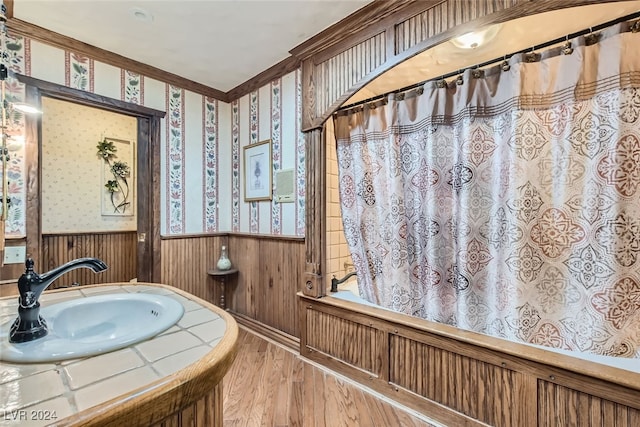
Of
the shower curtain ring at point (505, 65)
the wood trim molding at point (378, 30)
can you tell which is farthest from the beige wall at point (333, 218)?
the shower curtain ring at point (505, 65)

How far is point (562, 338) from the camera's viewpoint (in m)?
1.44

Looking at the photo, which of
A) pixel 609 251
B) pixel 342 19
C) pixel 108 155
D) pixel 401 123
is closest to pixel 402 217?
pixel 401 123

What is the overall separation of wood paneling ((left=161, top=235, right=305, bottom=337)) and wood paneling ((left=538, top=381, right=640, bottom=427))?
164 cm

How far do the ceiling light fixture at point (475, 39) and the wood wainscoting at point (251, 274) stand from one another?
1.80 m

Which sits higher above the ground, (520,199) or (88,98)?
(88,98)

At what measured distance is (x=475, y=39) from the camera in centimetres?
192

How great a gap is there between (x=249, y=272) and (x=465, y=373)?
6.63ft

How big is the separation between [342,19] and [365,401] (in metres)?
2.45

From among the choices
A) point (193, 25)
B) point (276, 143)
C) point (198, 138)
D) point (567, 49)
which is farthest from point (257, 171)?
point (567, 49)

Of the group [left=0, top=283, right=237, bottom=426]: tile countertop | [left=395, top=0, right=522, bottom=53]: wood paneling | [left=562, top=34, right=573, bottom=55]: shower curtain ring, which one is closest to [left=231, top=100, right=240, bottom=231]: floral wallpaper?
[left=395, top=0, right=522, bottom=53]: wood paneling

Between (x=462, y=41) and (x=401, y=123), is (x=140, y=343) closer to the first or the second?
(x=401, y=123)

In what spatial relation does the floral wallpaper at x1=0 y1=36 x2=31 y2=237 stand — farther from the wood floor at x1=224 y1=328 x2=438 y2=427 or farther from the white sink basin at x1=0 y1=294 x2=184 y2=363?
the wood floor at x1=224 y1=328 x2=438 y2=427

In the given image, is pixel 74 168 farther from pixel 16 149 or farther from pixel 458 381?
pixel 458 381

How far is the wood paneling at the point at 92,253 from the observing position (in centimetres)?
322
